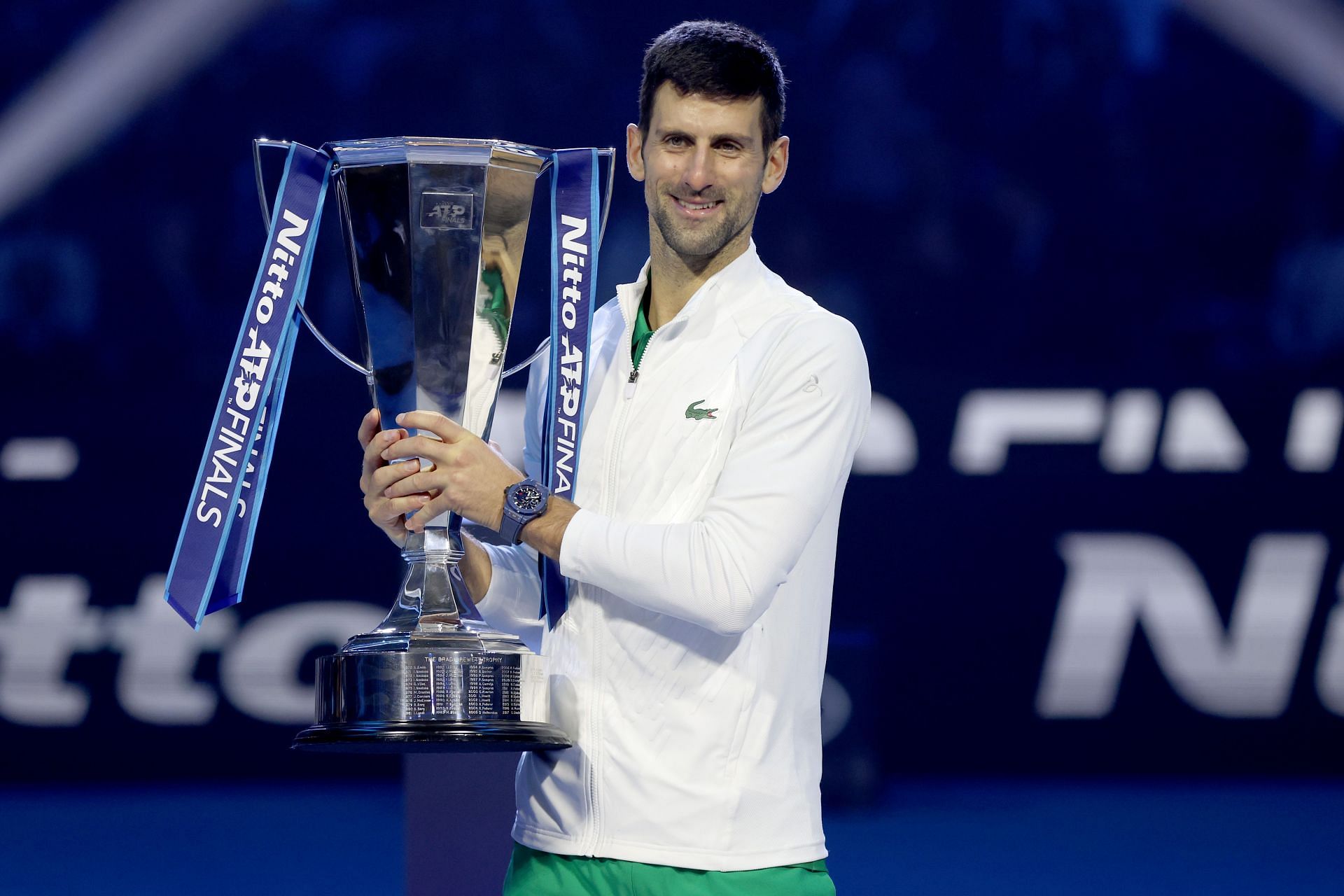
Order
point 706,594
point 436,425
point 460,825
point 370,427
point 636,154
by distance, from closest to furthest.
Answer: point 706,594 → point 436,425 → point 370,427 → point 636,154 → point 460,825

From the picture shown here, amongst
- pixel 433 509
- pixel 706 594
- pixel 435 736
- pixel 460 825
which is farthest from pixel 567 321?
pixel 460 825

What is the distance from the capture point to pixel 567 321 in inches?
79.4

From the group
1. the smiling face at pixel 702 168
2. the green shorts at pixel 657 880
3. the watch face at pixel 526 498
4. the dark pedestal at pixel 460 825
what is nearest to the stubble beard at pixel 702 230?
the smiling face at pixel 702 168

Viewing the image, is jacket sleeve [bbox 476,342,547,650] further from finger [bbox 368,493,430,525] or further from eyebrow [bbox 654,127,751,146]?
eyebrow [bbox 654,127,751,146]

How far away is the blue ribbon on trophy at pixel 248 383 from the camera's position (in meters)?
1.98

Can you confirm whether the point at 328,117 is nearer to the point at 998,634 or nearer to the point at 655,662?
the point at 998,634

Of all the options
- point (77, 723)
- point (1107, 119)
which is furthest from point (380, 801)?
point (1107, 119)

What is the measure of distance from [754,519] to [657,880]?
454 mm

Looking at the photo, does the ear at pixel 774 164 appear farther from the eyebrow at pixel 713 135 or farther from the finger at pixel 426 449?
the finger at pixel 426 449

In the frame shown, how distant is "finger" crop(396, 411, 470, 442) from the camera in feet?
6.09

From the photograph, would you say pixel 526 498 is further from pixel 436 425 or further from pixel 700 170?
pixel 700 170

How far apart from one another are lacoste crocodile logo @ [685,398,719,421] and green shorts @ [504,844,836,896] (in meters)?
0.55

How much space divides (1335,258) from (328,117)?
3.84 metres

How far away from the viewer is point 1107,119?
573cm
